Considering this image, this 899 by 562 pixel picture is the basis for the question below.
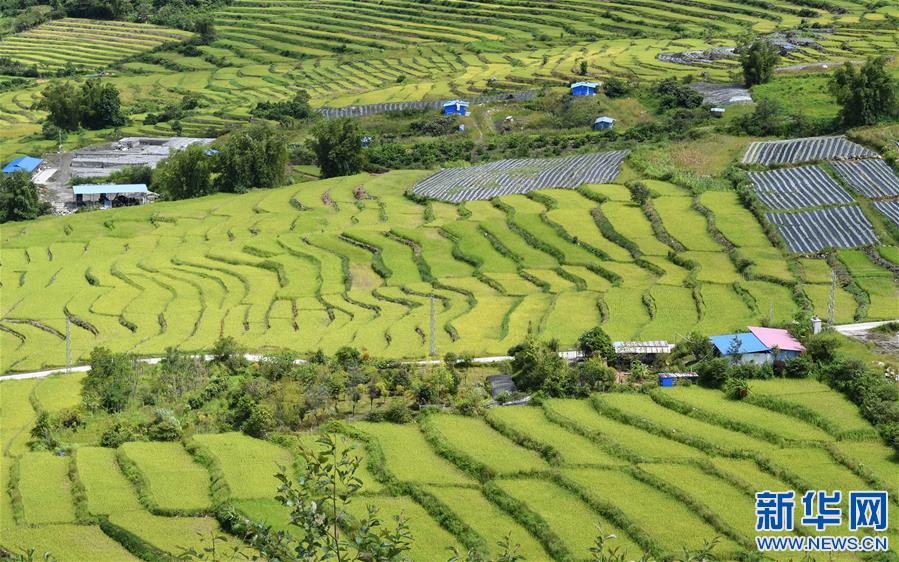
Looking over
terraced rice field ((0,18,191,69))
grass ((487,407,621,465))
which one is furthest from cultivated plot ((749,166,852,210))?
terraced rice field ((0,18,191,69))

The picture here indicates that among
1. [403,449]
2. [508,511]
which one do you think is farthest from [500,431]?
[508,511]

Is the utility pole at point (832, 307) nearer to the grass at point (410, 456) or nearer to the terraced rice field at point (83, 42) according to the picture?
the grass at point (410, 456)

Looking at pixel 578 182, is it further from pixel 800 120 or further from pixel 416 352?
pixel 416 352

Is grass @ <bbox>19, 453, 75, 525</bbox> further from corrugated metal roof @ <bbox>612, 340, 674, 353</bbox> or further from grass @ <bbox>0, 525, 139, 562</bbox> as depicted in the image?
corrugated metal roof @ <bbox>612, 340, 674, 353</bbox>

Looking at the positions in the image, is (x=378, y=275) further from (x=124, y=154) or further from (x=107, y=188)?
(x=124, y=154)

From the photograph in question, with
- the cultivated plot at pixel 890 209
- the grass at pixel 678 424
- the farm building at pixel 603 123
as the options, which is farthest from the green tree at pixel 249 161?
the grass at pixel 678 424

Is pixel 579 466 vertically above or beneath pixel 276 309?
above

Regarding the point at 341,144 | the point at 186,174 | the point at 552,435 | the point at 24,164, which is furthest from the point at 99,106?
the point at 552,435
